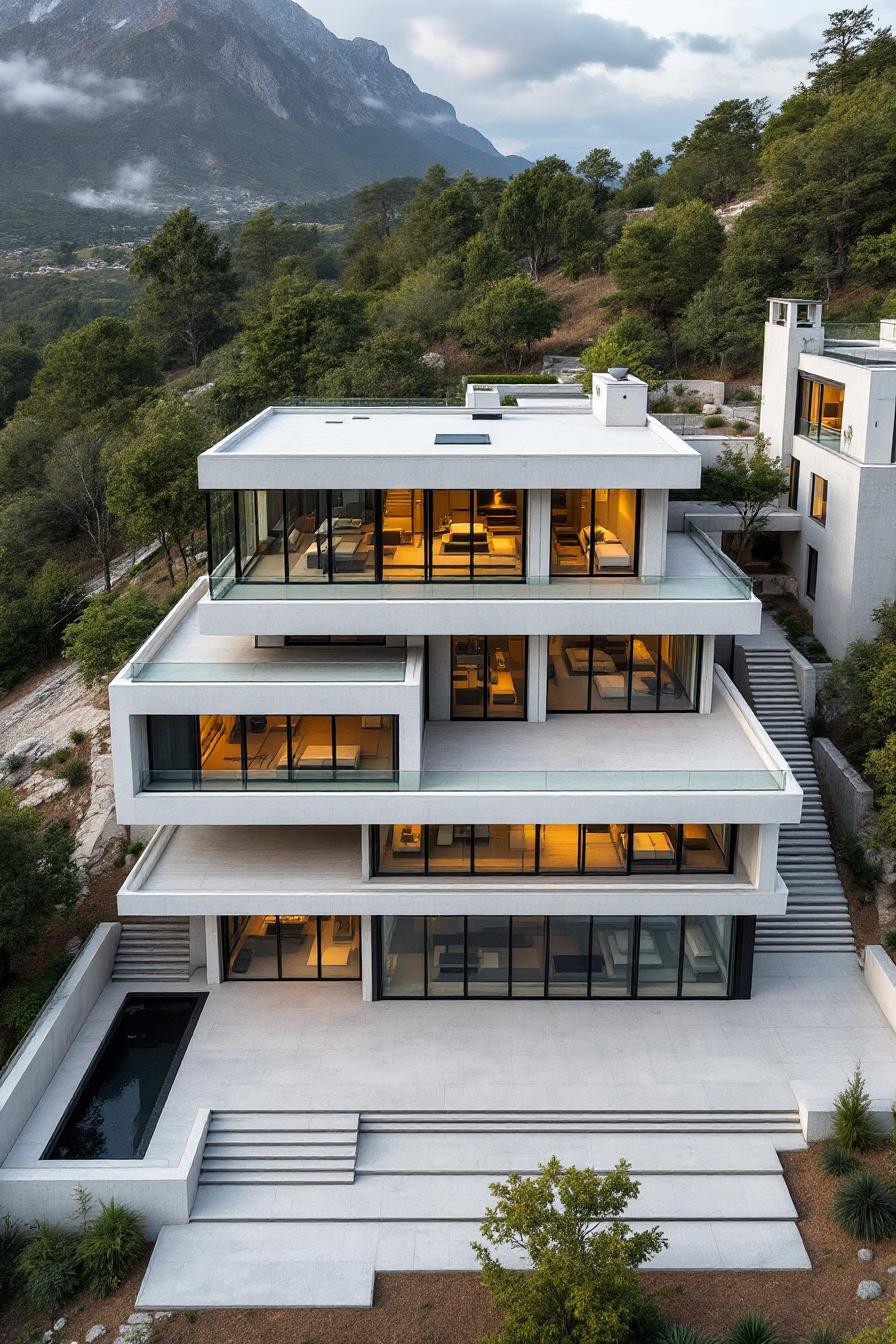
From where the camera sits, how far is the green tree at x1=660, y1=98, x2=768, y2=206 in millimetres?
82625

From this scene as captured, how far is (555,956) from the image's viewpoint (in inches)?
913

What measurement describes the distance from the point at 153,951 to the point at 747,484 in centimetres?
2159

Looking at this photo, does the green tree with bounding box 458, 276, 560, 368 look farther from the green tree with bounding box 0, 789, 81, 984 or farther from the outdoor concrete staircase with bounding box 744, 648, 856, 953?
the green tree with bounding box 0, 789, 81, 984

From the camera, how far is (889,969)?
23016mm

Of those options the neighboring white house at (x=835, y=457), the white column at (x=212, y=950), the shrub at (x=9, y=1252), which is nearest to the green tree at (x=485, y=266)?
the neighboring white house at (x=835, y=457)

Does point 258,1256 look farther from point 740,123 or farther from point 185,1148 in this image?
point 740,123

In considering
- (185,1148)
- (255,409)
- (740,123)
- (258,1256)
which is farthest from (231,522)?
(740,123)

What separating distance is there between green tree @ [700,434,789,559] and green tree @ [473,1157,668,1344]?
74.2 ft

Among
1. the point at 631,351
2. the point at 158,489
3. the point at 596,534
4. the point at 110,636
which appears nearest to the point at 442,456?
the point at 596,534

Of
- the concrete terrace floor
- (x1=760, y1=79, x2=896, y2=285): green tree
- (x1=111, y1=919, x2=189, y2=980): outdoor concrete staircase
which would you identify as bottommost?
the concrete terrace floor

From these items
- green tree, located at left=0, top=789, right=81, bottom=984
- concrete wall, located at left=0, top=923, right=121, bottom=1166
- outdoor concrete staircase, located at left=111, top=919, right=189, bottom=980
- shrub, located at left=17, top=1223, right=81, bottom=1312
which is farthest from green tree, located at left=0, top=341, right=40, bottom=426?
shrub, located at left=17, top=1223, right=81, bottom=1312

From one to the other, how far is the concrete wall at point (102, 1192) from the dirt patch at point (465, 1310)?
1051mm

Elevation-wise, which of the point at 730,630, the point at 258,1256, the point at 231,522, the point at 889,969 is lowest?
the point at 258,1256

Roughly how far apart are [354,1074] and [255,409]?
135ft
